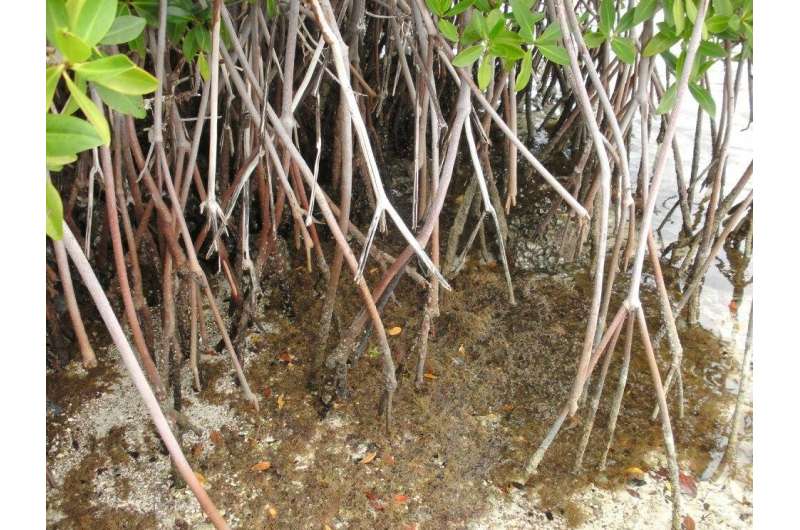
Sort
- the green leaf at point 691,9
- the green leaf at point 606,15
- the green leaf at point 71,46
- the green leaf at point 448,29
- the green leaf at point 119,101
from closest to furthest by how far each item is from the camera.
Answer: the green leaf at point 71,46
the green leaf at point 119,101
the green leaf at point 691,9
the green leaf at point 448,29
the green leaf at point 606,15

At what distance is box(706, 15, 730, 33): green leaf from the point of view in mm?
1090

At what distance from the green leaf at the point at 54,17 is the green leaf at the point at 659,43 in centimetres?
96

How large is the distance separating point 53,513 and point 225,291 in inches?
29.5

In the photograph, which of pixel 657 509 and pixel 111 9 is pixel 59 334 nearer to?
pixel 111 9

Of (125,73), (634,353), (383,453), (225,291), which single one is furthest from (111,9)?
(634,353)

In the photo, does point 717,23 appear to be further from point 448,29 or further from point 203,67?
point 203,67

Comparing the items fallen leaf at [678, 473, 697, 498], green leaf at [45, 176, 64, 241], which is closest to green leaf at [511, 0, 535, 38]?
green leaf at [45, 176, 64, 241]

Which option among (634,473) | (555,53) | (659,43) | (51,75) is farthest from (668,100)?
(51,75)

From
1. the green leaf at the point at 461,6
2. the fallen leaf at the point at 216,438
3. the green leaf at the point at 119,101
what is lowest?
the fallen leaf at the point at 216,438

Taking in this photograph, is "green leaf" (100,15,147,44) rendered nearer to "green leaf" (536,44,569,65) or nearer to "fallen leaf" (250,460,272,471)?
"green leaf" (536,44,569,65)

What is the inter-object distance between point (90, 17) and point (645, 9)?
0.92 metres

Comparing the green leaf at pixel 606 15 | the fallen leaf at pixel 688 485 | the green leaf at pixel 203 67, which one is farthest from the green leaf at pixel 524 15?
the fallen leaf at pixel 688 485

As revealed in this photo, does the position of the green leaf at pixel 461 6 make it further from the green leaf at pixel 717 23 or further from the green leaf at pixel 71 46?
the green leaf at pixel 71 46

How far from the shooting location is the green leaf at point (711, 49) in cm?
113
